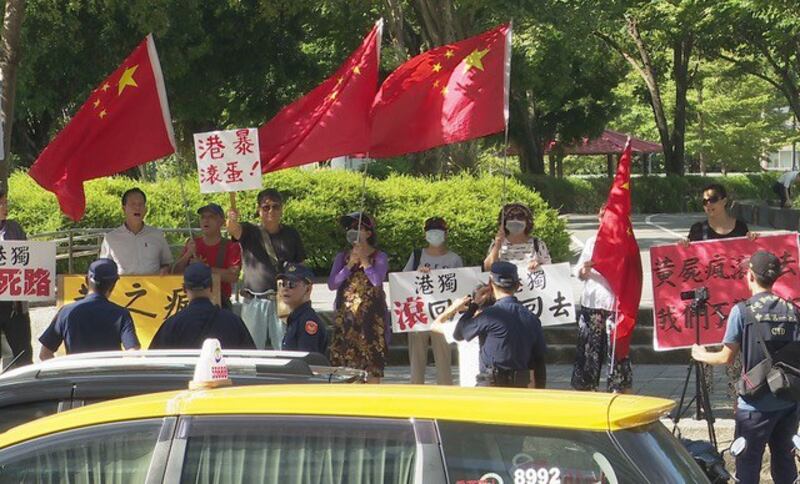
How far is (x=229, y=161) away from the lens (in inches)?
412

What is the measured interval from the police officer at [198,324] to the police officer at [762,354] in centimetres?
277

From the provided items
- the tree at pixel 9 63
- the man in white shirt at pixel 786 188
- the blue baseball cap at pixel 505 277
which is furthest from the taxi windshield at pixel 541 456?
the man in white shirt at pixel 786 188

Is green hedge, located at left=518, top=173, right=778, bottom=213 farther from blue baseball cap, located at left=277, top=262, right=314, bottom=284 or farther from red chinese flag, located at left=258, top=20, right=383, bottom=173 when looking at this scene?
blue baseball cap, located at left=277, top=262, right=314, bottom=284

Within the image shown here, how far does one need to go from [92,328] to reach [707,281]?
4.44 m

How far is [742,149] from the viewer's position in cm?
6938

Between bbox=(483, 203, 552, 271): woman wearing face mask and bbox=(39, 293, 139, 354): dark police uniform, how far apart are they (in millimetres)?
2936

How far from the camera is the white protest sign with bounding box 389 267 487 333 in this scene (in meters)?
9.82

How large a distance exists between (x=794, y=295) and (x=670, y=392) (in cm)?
206

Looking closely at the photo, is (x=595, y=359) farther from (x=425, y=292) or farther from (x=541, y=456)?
(x=541, y=456)

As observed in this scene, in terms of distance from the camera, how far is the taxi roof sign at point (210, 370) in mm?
4641

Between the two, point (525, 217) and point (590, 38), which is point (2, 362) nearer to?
point (525, 217)

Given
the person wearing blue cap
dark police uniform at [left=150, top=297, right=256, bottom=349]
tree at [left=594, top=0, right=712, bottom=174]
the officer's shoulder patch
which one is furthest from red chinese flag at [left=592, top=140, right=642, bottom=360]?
tree at [left=594, top=0, right=712, bottom=174]

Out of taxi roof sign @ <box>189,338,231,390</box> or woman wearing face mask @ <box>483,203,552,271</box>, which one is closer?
taxi roof sign @ <box>189,338,231,390</box>

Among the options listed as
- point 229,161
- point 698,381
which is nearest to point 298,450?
point 698,381
